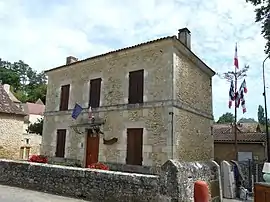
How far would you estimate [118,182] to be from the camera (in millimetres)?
7223

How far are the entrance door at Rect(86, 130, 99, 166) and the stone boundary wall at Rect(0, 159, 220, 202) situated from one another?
14.8ft

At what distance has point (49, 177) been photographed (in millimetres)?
8766

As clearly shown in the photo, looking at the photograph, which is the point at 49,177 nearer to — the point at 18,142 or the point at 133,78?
the point at 133,78

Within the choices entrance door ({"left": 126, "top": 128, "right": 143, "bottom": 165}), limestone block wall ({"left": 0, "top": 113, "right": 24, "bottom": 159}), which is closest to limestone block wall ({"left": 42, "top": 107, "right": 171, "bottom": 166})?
entrance door ({"left": 126, "top": 128, "right": 143, "bottom": 165})

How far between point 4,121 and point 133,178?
15231mm

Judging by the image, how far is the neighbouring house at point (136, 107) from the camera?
38.7ft

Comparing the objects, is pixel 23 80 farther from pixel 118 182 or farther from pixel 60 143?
pixel 118 182

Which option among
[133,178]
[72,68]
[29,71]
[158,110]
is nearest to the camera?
[133,178]

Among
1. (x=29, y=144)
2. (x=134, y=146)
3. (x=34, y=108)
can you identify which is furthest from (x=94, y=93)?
(x=34, y=108)

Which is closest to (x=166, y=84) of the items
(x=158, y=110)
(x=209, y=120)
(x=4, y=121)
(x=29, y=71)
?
(x=158, y=110)

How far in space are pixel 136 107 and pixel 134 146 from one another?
1.89m

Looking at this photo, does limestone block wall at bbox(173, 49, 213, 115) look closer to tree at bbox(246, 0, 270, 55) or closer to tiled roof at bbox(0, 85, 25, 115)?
→ tree at bbox(246, 0, 270, 55)

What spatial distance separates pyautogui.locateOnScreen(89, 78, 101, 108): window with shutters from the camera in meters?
14.2

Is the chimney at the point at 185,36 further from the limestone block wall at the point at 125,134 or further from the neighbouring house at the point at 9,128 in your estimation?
the neighbouring house at the point at 9,128
